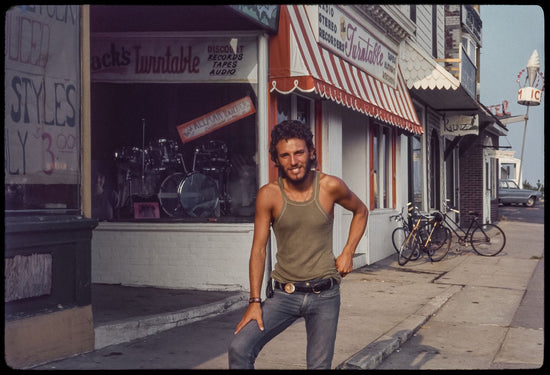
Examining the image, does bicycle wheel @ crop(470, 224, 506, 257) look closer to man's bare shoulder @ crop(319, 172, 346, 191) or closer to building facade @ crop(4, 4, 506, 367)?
building facade @ crop(4, 4, 506, 367)

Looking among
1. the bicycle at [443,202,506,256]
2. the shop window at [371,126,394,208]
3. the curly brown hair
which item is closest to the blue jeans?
the curly brown hair

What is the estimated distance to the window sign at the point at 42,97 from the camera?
19.1 feet

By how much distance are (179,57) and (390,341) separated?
4.75 m

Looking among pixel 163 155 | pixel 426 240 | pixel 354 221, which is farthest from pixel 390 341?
pixel 426 240

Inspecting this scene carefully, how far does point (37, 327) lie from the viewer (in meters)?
5.78

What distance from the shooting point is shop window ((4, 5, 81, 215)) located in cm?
583

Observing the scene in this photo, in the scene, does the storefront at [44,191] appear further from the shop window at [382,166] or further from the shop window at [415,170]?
the shop window at [415,170]

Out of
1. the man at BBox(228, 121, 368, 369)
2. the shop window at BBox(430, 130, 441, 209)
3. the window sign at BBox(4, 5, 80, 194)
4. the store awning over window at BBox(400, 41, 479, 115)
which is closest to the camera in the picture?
the man at BBox(228, 121, 368, 369)

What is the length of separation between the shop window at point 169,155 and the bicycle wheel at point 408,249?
4882 millimetres

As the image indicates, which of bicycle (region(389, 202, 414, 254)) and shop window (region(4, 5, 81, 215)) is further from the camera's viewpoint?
bicycle (region(389, 202, 414, 254))

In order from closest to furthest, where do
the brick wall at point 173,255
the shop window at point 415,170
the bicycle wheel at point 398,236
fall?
the brick wall at point 173,255 → the bicycle wheel at point 398,236 → the shop window at point 415,170

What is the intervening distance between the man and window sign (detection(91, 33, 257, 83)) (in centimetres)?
569

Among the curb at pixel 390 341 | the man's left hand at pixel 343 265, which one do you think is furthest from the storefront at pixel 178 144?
the man's left hand at pixel 343 265
